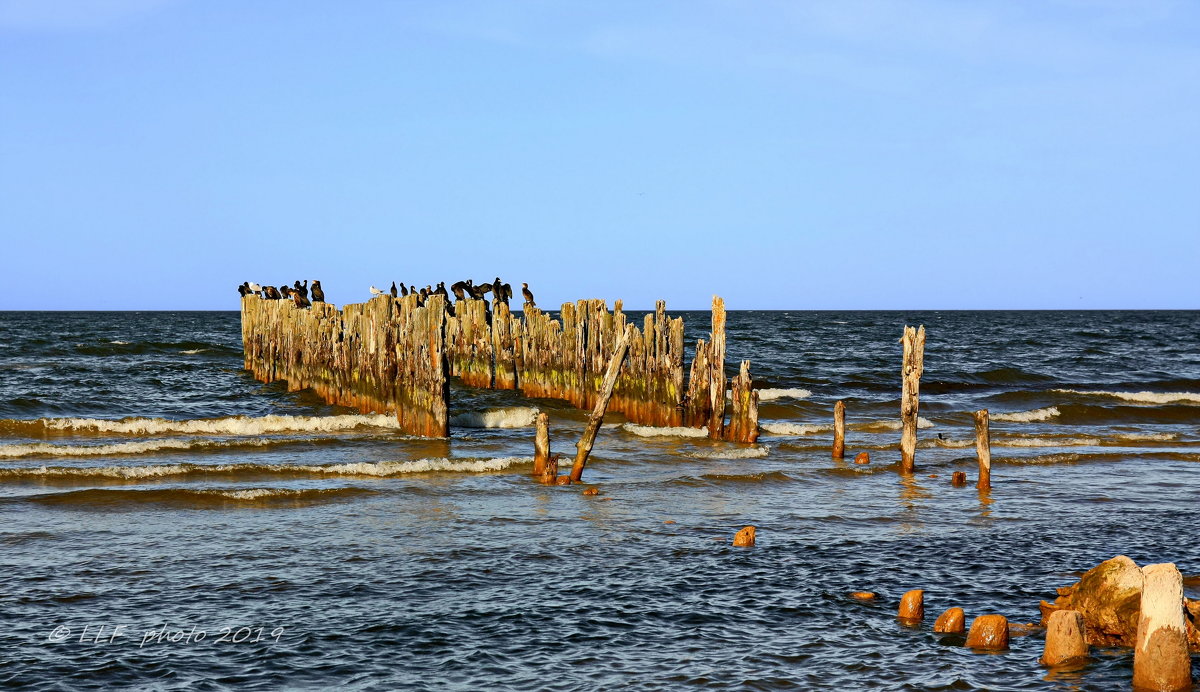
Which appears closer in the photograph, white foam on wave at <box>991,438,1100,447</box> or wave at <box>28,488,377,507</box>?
wave at <box>28,488,377,507</box>

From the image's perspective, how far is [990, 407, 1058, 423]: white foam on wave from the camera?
26.3 meters

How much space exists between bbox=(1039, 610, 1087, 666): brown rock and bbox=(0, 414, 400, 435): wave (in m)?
16.4

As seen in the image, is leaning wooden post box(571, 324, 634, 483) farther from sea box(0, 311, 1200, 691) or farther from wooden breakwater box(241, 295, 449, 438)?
wooden breakwater box(241, 295, 449, 438)

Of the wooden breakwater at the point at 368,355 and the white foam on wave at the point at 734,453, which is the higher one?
the wooden breakwater at the point at 368,355

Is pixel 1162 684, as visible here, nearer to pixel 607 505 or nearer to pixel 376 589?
pixel 376 589

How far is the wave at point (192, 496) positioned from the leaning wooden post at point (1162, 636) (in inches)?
407

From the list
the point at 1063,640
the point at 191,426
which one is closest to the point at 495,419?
the point at 191,426

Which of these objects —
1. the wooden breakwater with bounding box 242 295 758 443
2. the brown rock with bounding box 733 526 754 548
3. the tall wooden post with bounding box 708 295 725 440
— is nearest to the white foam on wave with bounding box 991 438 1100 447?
the wooden breakwater with bounding box 242 295 758 443

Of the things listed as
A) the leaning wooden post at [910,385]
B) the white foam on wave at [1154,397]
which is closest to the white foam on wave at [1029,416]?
the white foam on wave at [1154,397]

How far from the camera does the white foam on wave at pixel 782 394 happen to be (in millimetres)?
30594

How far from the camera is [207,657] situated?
24.8 feet

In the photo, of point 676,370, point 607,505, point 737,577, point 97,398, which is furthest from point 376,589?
point 97,398

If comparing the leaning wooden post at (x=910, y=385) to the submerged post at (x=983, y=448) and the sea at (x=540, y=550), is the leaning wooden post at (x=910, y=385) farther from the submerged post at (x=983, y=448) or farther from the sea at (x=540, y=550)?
the submerged post at (x=983, y=448)

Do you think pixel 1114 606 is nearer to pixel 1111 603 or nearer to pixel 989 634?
pixel 1111 603
